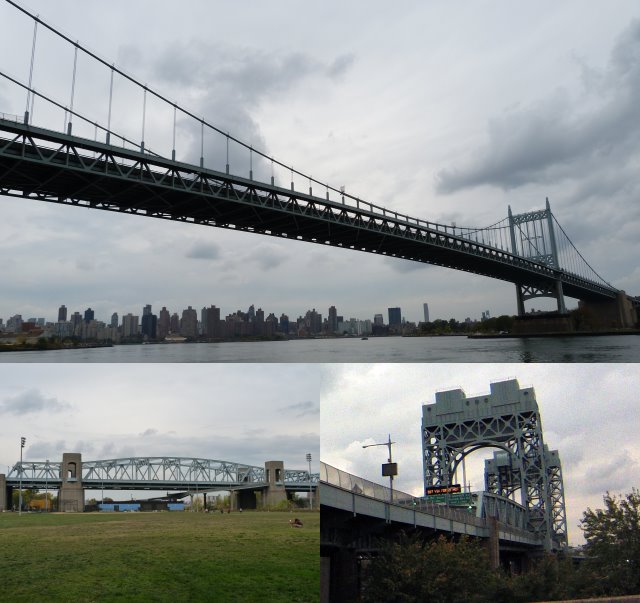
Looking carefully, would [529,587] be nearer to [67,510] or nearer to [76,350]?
[67,510]

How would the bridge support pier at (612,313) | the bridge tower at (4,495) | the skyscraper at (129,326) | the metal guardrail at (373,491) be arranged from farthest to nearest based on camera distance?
the bridge support pier at (612,313) < the skyscraper at (129,326) < the bridge tower at (4,495) < the metal guardrail at (373,491)

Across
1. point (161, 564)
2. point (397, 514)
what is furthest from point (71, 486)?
point (397, 514)

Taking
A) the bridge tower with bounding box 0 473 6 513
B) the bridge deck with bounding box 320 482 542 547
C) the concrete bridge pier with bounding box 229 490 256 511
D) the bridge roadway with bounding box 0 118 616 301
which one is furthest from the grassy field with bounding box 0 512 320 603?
the bridge roadway with bounding box 0 118 616 301

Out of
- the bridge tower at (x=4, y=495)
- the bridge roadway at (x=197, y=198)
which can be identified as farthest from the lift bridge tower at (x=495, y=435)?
the bridge tower at (x=4, y=495)

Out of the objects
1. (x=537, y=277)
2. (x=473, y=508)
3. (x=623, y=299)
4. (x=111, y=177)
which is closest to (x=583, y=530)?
(x=473, y=508)

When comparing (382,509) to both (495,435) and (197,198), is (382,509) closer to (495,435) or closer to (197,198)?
(197,198)

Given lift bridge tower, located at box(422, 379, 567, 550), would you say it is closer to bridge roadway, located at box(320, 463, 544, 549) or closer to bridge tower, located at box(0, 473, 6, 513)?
bridge roadway, located at box(320, 463, 544, 549)

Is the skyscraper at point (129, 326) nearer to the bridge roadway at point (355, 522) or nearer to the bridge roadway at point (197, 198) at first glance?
the bridge roadway at point (197, 198)
